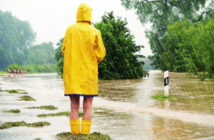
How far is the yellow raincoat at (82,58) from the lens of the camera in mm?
5684

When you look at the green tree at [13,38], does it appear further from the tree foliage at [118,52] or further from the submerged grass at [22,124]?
the submerged grass at [22,124]

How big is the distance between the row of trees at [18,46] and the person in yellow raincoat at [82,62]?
311 feet

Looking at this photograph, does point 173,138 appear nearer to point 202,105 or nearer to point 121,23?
point 202,105

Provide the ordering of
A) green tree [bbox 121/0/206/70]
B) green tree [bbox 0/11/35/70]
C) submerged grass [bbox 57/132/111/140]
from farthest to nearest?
green tree [bbox 0/11/35/70]
green tree [bbox 121/0/206/70]
submerged grass [bbox 57/132/111/140]

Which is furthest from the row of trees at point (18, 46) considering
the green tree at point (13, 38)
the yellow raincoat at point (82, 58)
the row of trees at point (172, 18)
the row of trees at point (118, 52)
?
the yellow raincoat at point (82, 58)

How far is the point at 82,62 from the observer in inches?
225

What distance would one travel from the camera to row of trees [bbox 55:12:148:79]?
29156 millimetres

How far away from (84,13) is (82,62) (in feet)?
2.54

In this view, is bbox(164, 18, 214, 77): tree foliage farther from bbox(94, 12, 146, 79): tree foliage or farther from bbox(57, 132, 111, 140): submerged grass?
bbox(57, 132, 111, 140): submerged grass

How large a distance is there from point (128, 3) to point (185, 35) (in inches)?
344

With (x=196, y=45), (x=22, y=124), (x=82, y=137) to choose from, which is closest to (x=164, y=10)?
(x=196, y=45)

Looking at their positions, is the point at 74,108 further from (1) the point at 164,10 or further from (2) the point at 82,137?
(1) the point at 164,10

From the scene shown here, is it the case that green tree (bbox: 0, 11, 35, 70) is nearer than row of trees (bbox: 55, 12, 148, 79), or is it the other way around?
row of trees (bbox: 55, 12, 148, 79)

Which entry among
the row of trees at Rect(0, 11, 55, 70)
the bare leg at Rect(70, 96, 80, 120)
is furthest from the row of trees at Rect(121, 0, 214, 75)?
the row of trees at Rect(0, 11, 55, 70)
